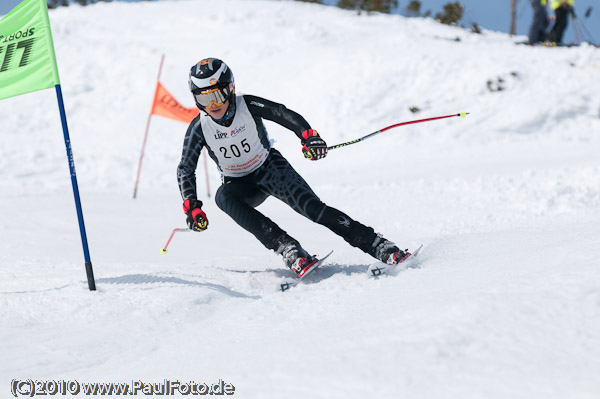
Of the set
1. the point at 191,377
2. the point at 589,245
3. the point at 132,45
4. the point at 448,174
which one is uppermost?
the point at 132,45

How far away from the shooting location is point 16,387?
7.72 ft

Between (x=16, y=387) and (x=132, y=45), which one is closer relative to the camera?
(x=16, y=387)

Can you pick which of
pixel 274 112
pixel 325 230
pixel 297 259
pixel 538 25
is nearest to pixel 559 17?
pixel 538 25

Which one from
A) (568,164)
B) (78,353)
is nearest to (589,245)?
(78,353)

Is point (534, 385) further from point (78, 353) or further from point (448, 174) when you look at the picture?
point (448, 174)

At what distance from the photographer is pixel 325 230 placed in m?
6.71

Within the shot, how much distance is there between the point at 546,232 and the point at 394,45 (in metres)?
10.5

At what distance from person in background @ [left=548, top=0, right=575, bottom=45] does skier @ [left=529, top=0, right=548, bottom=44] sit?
0.69ft

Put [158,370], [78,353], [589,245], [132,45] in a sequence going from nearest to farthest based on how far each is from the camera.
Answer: [158,370]
[78,353]
[589,245]
[132,45]

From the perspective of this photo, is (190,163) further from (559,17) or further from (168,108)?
(559,17)

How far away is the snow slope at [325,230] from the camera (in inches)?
78.4

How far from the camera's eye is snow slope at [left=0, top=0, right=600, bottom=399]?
6.53 ft

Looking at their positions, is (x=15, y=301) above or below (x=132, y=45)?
below

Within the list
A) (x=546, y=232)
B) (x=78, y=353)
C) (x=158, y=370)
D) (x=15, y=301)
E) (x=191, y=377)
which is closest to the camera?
(x=191, y=377)
